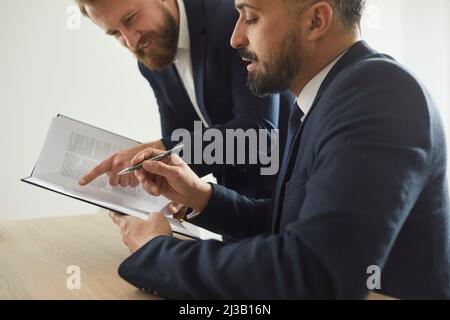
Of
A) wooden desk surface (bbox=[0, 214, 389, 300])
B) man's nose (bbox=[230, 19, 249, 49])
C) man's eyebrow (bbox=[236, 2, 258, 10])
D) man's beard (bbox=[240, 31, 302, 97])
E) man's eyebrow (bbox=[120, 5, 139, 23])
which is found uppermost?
man's eyebrow (bbox=[120, 5, 139, 23])

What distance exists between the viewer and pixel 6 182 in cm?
223

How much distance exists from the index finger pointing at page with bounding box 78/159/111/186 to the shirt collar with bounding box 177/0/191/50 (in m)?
0.47

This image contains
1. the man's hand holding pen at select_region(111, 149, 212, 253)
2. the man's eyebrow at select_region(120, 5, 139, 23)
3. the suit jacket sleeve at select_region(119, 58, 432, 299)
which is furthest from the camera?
the man's eyebrow at select_region(120, 5, 139, 23)

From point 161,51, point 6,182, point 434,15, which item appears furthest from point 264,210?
point 434,15

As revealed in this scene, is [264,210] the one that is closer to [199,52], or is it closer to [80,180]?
[80,180]

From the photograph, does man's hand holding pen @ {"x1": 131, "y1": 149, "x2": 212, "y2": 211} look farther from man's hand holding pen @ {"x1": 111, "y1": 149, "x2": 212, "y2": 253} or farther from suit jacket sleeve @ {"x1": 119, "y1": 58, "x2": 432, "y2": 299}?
suit jacket sleeve @ {"x1": 119, "y1": 58, "x2": 432, "y2": 299}

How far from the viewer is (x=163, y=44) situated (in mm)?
1348

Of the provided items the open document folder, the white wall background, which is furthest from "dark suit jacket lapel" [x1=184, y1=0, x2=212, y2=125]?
the white wall background

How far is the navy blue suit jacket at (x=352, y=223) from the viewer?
19.3 inches

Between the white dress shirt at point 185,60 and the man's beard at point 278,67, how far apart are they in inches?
15.2

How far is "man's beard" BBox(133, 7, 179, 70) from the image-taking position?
133 centimetres

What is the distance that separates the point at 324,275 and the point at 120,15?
1.04 metres

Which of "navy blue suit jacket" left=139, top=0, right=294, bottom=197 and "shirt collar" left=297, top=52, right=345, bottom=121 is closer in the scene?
"shirt collar" left=297, top=52, right=345, bottom=121

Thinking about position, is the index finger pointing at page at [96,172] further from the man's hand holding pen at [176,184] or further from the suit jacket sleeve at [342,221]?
the suit jacket sleeve at [342,221]
